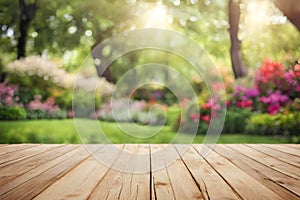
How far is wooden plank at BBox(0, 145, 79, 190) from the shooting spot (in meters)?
1.59

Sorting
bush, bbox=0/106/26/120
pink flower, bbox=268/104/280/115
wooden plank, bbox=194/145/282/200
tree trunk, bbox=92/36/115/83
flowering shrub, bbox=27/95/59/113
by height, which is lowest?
wooden plank, bbox=194/145/282/200

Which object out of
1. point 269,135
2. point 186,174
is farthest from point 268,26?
point 186,174

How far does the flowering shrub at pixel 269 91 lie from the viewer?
15.1 feet

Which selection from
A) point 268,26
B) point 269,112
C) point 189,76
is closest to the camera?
point 269,112

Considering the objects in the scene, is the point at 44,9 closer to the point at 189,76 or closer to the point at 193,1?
the point at 193,1

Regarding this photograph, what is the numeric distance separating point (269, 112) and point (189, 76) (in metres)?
2.40

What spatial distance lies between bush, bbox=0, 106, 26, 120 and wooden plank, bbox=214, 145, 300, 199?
115 inches

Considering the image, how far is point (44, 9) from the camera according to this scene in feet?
16.3

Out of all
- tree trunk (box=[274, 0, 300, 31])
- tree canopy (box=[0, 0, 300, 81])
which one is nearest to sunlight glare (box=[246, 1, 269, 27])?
tree canopy (box=[0, 0, 300, 81])

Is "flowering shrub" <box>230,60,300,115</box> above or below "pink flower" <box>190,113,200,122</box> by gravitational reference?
above

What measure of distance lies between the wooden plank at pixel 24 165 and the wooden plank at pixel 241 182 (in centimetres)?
99

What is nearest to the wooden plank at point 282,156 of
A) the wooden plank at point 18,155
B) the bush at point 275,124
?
the wooden plank at point 18,155

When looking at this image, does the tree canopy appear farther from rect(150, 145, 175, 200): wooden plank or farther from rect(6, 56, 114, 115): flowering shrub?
rect(150, 145, 175, 200): wooden plank

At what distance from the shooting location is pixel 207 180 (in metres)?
1.52
